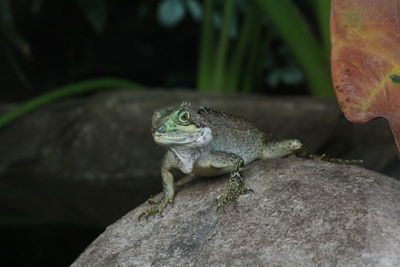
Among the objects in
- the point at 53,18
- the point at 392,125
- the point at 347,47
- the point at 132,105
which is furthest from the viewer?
the point at 53,18

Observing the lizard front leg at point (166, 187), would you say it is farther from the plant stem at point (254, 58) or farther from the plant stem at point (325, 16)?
the plant stem at point (254, 58)

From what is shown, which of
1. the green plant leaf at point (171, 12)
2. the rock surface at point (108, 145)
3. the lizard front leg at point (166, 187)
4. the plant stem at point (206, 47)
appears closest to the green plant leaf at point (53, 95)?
the rock surface at point (108, 145)

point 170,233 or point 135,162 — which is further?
point 135,162

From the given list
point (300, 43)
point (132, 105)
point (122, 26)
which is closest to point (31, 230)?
point (132, 105)

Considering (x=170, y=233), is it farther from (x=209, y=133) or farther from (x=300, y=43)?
(x=300, y=43)

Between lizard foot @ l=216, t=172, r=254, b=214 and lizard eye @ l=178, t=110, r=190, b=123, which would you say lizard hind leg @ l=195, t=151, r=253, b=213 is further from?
lizard eye @ l=178, t=110, r=190, b=123
